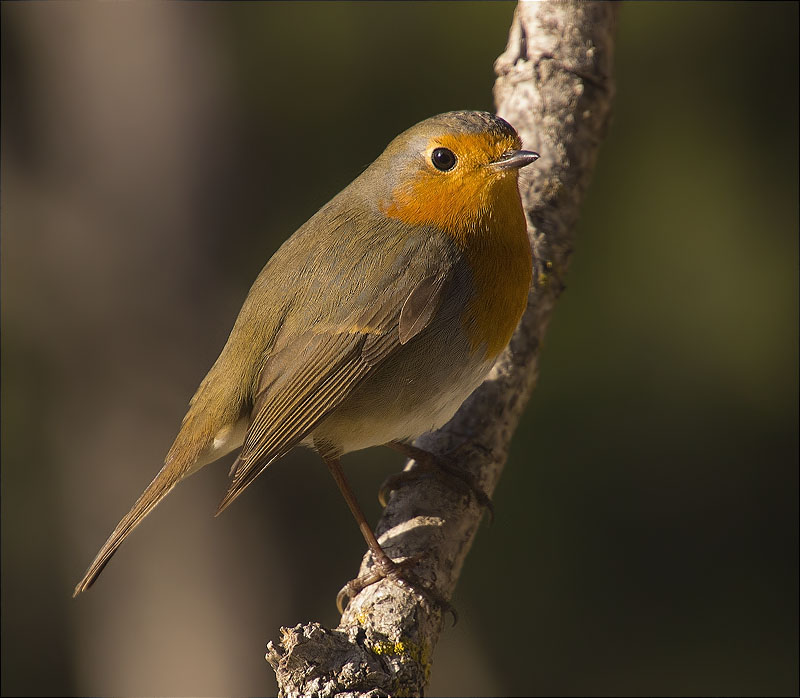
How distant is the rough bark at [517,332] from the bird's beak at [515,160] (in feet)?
1.99

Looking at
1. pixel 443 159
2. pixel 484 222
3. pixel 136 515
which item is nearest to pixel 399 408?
pixel 484 222

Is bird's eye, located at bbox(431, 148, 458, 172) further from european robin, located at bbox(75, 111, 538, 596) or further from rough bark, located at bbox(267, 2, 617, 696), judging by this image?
rough bark, located at bbox(267, 2, 617, 696)

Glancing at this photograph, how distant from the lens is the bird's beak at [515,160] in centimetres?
273

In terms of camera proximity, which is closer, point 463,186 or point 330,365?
point 330,365

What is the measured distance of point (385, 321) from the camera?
2.76m

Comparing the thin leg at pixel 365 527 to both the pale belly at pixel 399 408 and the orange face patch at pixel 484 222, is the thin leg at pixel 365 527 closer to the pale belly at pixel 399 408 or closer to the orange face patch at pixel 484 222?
the pale belly at pixel 399 408

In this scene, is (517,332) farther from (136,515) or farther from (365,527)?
(136,515)

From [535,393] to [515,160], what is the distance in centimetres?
286

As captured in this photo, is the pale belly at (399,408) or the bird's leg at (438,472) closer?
the pale belly at (399,408)

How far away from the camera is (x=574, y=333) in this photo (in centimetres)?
552

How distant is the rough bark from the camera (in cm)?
247

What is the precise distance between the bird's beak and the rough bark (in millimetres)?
608

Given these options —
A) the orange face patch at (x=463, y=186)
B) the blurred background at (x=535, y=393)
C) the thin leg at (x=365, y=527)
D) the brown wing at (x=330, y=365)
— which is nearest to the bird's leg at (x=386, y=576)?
the thin leg at (x=365, y=527)

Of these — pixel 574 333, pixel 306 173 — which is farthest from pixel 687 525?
pixel 306 173
